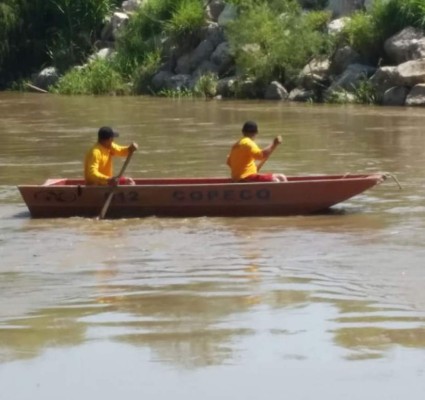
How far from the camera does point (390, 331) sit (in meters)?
9.16

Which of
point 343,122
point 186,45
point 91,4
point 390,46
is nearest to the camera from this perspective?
point 343,122

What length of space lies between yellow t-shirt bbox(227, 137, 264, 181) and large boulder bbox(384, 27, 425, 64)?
65.6 ft

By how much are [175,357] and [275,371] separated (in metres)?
0.70

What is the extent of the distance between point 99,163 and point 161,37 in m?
28.8

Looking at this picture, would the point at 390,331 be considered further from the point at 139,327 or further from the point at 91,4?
the point at 91,4

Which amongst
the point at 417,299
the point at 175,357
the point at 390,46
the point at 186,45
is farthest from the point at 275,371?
the point at 186,45

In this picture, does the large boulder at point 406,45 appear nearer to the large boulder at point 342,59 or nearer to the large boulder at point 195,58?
the large boulder at point 342,59

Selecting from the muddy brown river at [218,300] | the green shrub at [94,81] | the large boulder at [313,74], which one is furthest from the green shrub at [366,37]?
the muddy brown river at [218,300]

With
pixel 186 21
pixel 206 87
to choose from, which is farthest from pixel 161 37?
pixel 206 87

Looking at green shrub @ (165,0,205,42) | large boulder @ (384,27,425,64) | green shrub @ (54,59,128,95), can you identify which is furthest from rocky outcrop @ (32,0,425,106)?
green shrub @ (54,59,128,95)

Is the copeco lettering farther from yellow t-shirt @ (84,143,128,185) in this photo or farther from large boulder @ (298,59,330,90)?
large boulder @ (298,59,330,90)

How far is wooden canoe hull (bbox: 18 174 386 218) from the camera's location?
50.1ft

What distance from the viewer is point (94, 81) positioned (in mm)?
42969

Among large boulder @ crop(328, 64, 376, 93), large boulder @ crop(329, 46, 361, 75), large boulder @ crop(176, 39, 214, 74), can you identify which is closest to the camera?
large boulder @ crop(328, 64, 376, 93)
